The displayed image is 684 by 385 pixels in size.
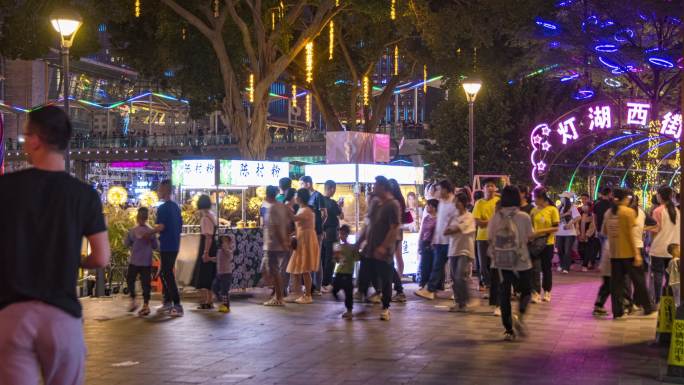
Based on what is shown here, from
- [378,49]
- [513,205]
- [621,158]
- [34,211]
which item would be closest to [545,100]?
[621,158]

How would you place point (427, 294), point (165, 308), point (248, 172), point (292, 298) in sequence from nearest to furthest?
point (165, 308)
point (292, 298)
point (427, 294)
point (248, 172)

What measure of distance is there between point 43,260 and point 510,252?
6.97m

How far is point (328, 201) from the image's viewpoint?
15070mm

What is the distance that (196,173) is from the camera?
16656 millimetres

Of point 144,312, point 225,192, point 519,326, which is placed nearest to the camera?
point 519,326

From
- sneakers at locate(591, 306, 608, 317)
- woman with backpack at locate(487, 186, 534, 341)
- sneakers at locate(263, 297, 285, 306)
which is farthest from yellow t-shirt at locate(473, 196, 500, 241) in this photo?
woman with backpack at locate(487, 186, 534, 341)

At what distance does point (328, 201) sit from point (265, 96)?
10200 mm

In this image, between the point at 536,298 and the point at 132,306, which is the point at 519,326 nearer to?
the point at 536,298

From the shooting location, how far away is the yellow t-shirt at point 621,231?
38.3 feet

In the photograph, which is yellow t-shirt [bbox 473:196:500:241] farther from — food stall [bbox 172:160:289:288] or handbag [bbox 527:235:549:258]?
food stall [bbox 172:160:289:288]

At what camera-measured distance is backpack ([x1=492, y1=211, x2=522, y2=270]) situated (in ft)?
33.2

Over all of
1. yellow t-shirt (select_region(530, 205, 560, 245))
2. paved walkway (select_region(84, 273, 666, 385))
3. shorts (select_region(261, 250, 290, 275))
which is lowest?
paved walkway (select_region(84, 273, 666, 385))

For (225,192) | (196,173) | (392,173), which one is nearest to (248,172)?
(196,173)

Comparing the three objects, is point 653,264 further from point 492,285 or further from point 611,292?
point 492,285
